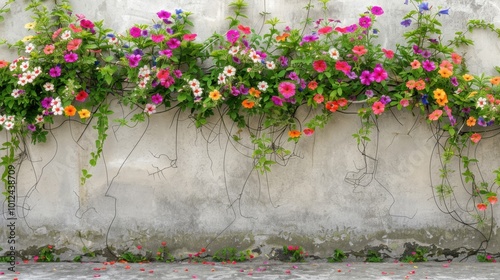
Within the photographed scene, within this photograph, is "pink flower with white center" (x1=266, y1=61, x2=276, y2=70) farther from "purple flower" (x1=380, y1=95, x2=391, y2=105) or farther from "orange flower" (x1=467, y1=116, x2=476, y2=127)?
"orange flower" (x1=467, y1=116, x2=476, y2=127)

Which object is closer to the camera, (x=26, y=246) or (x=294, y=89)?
(x=294, y=89)

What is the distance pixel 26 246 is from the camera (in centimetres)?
432

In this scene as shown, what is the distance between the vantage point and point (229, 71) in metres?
4.05

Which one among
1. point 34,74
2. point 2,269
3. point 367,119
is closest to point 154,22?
point 34,74

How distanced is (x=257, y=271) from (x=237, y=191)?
0.55 meters

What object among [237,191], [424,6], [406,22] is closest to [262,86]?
[237,191]

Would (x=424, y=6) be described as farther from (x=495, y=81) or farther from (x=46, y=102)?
(x=46, y=102)

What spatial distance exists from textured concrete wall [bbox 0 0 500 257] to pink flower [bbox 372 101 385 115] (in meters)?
0.23

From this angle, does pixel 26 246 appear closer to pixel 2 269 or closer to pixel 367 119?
pixel 2 269

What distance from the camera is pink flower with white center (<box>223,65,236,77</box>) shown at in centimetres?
404

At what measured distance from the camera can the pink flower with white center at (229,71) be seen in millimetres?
4039

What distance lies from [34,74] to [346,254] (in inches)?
82.9

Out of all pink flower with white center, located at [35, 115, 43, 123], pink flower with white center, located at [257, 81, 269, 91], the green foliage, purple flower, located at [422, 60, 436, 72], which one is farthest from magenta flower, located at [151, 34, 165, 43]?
the green foliage

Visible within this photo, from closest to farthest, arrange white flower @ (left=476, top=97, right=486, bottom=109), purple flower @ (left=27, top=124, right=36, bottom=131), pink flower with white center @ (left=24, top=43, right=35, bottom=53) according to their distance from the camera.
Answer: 1. white flower @ (left=476, top=97, right=486, bottom=109)
2. pink flower with white center @ (left=24, top=43, right=35, bottom=53)
3. purple flower @ (left=27, top=124, right=36, bottom=131)
